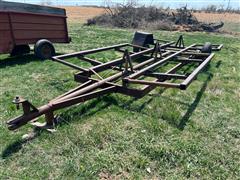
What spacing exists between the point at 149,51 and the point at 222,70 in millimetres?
1773

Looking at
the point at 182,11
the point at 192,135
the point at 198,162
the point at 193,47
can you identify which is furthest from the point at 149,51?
the point at 182,11

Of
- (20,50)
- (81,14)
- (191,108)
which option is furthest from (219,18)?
(191,108)

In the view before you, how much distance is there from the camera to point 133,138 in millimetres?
3066

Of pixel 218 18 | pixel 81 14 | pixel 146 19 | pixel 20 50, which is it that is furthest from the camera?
pixel 81 14

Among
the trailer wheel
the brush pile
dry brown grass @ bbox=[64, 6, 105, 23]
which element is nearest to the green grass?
the trailer wheel

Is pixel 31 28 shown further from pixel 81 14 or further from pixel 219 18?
pixel 81 14

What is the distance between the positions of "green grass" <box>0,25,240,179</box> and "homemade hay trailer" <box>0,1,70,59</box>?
1952 millimetres

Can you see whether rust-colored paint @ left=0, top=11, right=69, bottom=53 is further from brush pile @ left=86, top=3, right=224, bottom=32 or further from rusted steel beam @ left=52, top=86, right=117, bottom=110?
brush pile @ left=86, top=3, right=224, bottom=32

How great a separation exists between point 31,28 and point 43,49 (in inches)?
24.0

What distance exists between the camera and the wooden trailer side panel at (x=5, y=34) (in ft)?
19.7

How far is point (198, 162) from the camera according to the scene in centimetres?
266

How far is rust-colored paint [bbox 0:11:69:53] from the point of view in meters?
6.07

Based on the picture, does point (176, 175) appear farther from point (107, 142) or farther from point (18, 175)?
point (18, 175)

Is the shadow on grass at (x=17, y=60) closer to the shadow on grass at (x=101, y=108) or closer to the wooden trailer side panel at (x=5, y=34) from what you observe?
the wooden trailer side panel at (x=5, y=34)
